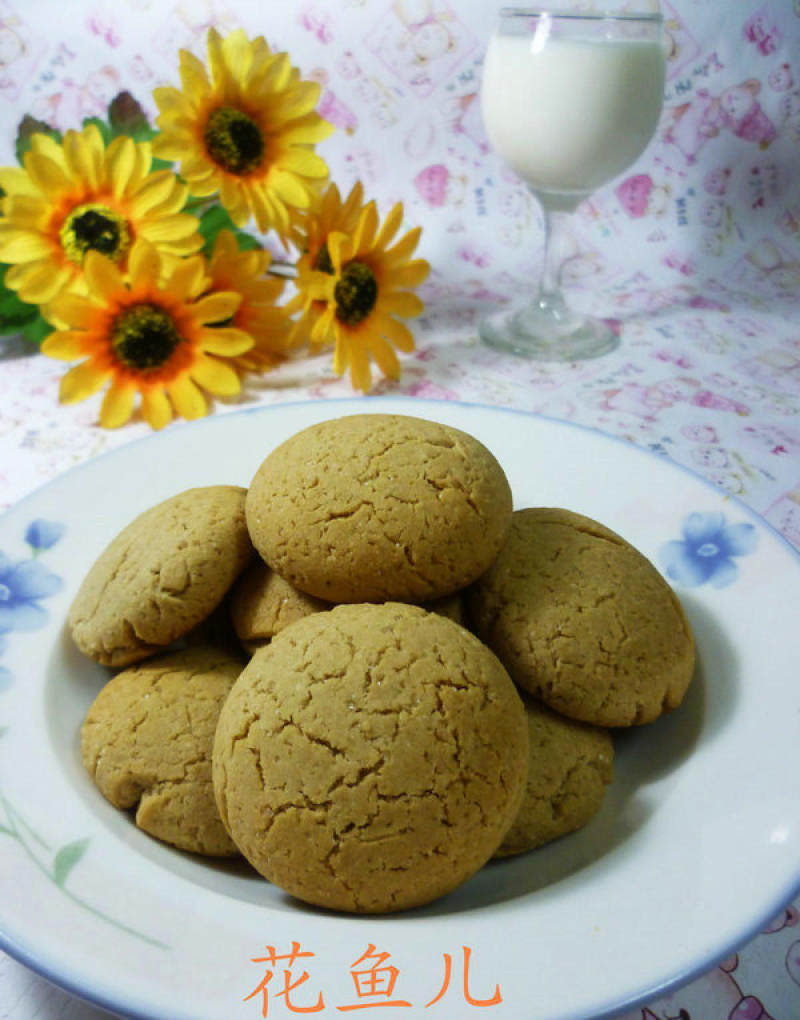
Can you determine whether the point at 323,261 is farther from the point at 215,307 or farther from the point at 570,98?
the point at 570,98

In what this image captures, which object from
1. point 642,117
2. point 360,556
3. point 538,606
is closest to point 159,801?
point 360,556

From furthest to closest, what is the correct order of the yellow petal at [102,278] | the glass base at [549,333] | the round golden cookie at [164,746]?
1. the glass base at [549,333]
2. the yellow petal at [102,278]
3. the round golden cookie at [164,746]

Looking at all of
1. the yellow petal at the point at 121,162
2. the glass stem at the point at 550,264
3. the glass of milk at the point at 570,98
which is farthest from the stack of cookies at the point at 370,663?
the glass stem at the point at 550,264

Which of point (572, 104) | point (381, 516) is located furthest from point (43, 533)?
point (572, 104)

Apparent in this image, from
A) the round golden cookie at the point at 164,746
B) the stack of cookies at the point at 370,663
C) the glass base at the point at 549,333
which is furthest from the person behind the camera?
the glass base at the point at 549,333

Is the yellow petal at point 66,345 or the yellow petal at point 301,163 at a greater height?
the yellow petal at point 301,163

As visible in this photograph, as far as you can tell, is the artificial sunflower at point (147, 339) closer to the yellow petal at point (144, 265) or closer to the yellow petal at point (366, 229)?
the yellow petal at point (144, 265)
